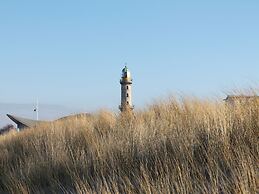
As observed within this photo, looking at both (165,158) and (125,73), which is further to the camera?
(125,73)

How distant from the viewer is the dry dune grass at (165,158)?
4391 mm

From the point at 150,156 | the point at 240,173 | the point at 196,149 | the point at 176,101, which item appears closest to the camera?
the point at 240,173

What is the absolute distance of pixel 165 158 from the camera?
5215 millimetres

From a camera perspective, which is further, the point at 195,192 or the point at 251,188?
the point at 195,192

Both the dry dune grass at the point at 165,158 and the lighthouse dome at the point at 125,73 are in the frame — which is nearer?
the dry dune grass at the point at 165,158

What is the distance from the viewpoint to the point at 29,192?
21.0 ft

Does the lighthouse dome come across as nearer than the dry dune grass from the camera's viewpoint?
No

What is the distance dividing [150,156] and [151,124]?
1.41 meters

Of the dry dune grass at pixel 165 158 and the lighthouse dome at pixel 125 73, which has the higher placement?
the lighthouse dome at pixel 125 73

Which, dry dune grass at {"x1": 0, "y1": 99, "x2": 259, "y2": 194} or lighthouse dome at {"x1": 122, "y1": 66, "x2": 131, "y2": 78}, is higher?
lighthouse dome at {"x1": 122, "y1": 66, "x2": 131, "y2": 78}

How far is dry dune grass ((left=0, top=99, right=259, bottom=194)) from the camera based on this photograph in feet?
14.4

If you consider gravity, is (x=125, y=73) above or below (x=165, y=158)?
above

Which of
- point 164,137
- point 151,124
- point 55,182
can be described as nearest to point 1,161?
point 55,182

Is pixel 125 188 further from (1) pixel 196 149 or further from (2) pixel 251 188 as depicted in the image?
(2) pixel 251 188
